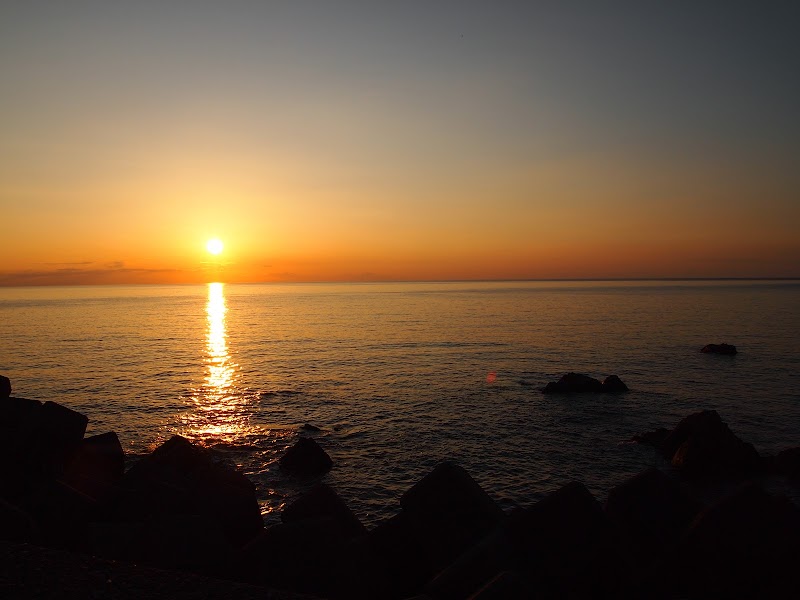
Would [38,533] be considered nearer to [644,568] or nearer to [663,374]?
[644,568]

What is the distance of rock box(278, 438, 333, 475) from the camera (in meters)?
19.1

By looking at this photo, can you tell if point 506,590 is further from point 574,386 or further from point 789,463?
point 574,386

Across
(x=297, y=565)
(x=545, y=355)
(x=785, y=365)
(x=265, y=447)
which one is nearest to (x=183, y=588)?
(x=297, y=565)

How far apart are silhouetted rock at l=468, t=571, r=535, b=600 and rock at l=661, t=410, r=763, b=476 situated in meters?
16.1

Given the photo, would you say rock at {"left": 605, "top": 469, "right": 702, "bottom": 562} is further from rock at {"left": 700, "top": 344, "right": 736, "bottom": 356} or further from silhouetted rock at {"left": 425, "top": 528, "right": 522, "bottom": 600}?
rock at {"left": 700, "top": 344, "right": 736, "bottom": 356}

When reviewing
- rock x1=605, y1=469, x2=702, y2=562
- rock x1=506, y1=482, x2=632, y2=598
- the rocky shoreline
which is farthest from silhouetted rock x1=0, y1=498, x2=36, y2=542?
rock x1=605, y1=469, x2=702, y2=562

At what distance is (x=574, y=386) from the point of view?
3158cm

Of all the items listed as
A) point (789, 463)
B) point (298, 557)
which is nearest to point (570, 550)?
point (298, 557)

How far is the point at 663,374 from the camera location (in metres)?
37.7

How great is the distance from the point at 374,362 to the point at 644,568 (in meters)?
36.2

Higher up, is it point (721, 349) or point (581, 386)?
point (721, 349)

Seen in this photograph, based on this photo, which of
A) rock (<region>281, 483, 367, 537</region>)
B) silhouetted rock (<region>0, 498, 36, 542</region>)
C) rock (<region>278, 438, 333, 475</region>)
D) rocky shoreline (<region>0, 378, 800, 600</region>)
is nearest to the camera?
rocky shoreline (<region>0, 378, 800, 600</region>)

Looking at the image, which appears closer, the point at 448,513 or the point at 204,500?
the point at 448,513

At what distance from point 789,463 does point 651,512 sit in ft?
Answer: 43.5
